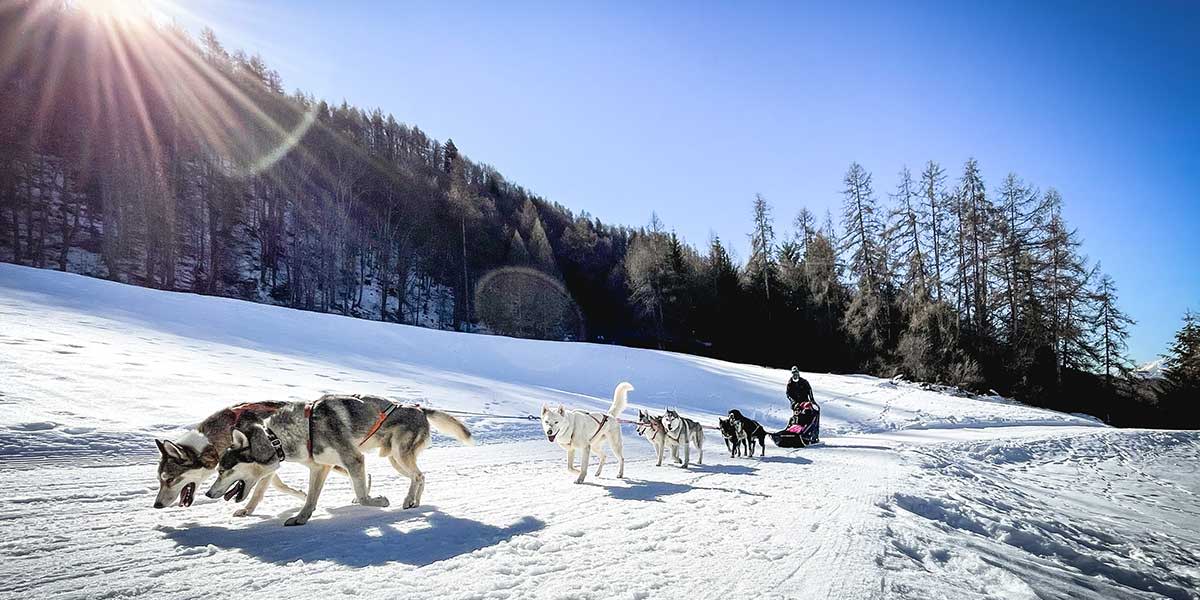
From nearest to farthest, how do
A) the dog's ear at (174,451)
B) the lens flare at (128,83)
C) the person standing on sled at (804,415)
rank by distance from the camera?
the dog's ear at (174,451) < the person standing on sled at (804,415) < the lens flare at (128,83)

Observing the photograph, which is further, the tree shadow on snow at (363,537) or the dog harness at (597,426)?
the dog harness at (597,426)

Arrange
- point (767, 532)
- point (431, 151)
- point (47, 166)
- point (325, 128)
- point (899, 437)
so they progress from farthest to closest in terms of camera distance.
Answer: point (431, 151), point (325, 128), point (47, 166), point (899, 437), point (767, 532)

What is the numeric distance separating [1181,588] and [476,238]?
53.0 meters

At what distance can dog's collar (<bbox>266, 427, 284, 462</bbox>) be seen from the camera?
13.9 ft

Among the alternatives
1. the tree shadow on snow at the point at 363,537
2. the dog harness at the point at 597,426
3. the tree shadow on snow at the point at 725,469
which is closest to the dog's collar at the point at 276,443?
the tree shadow on snow at the point at 363,537

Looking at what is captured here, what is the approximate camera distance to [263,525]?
4.03 meters

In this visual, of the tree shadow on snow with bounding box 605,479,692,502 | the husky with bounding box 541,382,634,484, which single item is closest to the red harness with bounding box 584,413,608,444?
the husky with bounding box 541,382,634,484

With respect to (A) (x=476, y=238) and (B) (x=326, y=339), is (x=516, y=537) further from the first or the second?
(A) (x=476, y=238)

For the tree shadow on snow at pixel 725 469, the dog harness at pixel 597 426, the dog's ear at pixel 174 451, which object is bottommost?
the tree shadow on snow at pixel 725 469

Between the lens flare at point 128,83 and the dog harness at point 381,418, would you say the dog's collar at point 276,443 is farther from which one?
the lens flare at point 128,83

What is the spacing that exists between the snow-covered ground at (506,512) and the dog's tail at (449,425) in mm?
694

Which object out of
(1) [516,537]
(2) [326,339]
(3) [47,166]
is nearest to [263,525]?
(1) [516,537]

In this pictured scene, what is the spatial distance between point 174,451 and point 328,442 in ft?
3.64

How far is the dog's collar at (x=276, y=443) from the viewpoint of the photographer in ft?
13.9
